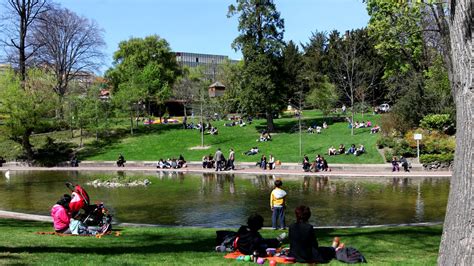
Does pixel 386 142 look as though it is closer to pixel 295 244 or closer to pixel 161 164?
pixel 161 164

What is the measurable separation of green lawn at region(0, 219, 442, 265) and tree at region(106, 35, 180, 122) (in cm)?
4596

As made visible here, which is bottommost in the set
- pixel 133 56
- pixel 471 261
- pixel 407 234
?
pixel 407 234

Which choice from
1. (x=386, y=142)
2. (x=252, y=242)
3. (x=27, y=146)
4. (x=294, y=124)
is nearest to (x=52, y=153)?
(x=27, y=146)

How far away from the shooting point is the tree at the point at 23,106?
42.7 meters

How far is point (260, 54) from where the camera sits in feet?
160

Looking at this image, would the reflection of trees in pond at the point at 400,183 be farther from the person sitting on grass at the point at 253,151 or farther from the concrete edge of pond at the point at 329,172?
the person sitting on grass at the point at 253,151

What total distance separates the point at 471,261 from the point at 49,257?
700 centimetres

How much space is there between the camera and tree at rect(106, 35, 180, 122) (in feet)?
193

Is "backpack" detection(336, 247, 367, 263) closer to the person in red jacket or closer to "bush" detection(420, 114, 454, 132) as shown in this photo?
the person in red jacket

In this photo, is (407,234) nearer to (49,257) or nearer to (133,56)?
(49,257)

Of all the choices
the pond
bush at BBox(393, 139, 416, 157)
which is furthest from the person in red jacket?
bush at BBox(393, 139, 416, 157)

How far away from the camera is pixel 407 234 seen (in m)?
12.0

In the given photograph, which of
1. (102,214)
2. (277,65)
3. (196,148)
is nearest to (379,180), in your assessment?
(102,214)

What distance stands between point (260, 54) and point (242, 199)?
30.2 metres
